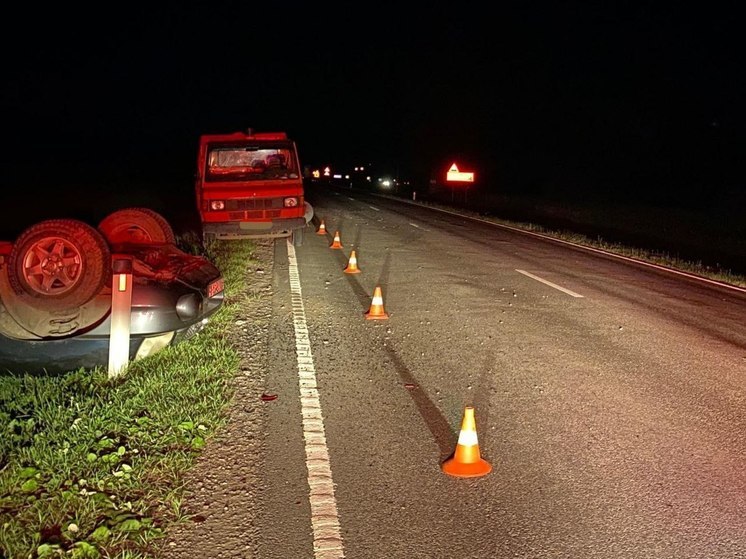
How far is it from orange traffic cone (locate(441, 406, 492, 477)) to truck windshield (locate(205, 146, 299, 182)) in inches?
430

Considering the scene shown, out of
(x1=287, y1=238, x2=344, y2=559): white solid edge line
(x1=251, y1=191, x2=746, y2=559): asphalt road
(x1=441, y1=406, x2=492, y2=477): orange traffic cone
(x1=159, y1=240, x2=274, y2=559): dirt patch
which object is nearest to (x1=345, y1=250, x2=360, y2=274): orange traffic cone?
(x1=251, y1=191, x2=746, y2=559): asphalt road

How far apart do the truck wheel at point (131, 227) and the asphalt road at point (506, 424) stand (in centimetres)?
184

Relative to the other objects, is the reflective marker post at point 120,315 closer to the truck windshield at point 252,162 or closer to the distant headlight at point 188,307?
the distant headlight at point 188,307

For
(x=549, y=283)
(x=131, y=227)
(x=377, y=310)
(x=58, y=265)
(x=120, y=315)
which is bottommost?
(x=377, y=310)

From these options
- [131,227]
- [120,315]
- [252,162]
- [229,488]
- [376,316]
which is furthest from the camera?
[252,162]

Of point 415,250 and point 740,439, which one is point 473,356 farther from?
point 415,250

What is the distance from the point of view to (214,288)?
23.4 ft

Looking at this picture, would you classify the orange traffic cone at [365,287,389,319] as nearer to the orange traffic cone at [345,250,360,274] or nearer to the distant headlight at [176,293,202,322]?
the distant headlight at [176,293,202,322]

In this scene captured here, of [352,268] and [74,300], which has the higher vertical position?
[74,300]

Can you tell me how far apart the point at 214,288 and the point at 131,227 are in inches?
56.1

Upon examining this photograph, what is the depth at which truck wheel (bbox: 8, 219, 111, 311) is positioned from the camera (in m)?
5.96

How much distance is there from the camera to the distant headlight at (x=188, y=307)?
6453mm

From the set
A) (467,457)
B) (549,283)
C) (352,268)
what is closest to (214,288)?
(467,457)

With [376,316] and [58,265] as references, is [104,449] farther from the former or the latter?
[376,316]
